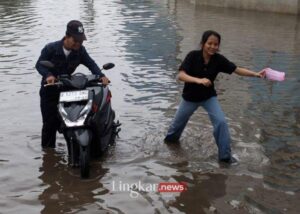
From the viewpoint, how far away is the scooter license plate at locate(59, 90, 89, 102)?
5895mm

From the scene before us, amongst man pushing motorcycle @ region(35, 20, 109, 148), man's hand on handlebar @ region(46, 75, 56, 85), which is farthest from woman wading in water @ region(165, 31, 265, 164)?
man's hand on handlebar @ region(46, 75, 56, 85)

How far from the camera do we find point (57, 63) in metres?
6.43

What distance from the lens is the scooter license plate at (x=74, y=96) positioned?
5.89 metres

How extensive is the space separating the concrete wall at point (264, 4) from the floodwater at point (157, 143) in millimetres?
7489

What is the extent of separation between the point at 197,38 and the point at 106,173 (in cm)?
1193

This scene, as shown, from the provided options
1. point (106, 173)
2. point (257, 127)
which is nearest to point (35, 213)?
point (106, 173)

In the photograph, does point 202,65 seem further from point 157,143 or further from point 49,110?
point 49,110

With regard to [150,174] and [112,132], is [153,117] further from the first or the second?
[150,174]

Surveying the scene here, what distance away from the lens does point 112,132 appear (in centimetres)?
690

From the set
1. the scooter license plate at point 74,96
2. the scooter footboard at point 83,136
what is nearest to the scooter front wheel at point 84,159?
the scooter footboard at point 83,136

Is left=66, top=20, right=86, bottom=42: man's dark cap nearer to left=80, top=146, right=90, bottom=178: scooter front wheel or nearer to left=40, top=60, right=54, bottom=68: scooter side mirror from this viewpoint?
left=40, top=60, right=54, bottom=68: scooter side mirror

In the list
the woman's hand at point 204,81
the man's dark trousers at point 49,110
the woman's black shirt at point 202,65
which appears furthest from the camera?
the man's dark trousers at point 49,110

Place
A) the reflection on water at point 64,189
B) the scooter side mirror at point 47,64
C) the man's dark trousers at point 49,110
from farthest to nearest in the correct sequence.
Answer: the man's dark trousers at point 49,110, the scooter side mirror at point 47,64, the reflection on water at point 64,189

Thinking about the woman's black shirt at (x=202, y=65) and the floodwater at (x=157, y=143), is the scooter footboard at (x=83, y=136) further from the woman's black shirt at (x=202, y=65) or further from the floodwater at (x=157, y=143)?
Result: the woman's black shirt at (x=202, y=65)
